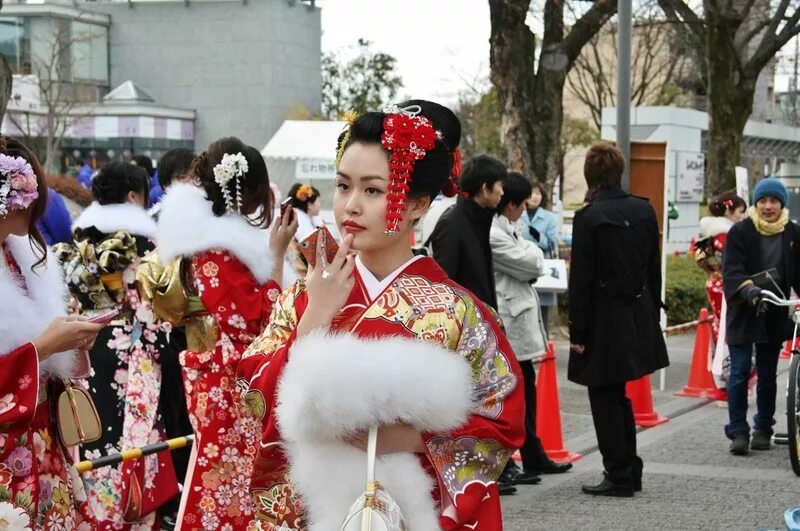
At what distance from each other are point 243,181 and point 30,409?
208 cm

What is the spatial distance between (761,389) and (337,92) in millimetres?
38442

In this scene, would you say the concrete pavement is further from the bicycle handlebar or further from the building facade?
the building facade

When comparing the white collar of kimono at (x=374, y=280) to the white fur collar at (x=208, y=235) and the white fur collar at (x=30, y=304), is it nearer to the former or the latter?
the white fur collar at (x=30, y=304)

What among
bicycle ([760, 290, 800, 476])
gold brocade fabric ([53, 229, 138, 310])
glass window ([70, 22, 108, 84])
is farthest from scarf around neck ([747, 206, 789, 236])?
glass window ([70, 22, 108, 84])

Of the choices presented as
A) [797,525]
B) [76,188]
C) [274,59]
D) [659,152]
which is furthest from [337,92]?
[797,525]

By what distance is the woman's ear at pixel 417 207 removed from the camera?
3.08 m

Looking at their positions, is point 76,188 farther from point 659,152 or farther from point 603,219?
point 603,219

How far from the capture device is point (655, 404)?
10359mm

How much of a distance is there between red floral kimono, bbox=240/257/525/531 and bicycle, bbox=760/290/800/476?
496cm

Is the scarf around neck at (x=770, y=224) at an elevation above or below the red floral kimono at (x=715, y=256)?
above

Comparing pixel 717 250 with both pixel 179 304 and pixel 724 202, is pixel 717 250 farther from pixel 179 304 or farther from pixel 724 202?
pixel 179 304

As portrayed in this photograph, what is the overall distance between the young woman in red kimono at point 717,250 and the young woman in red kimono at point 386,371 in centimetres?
720

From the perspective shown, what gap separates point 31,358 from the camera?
132 inches

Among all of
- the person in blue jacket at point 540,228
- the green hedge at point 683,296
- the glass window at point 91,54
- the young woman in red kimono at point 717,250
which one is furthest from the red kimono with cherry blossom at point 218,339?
the glass window at point 91,54
